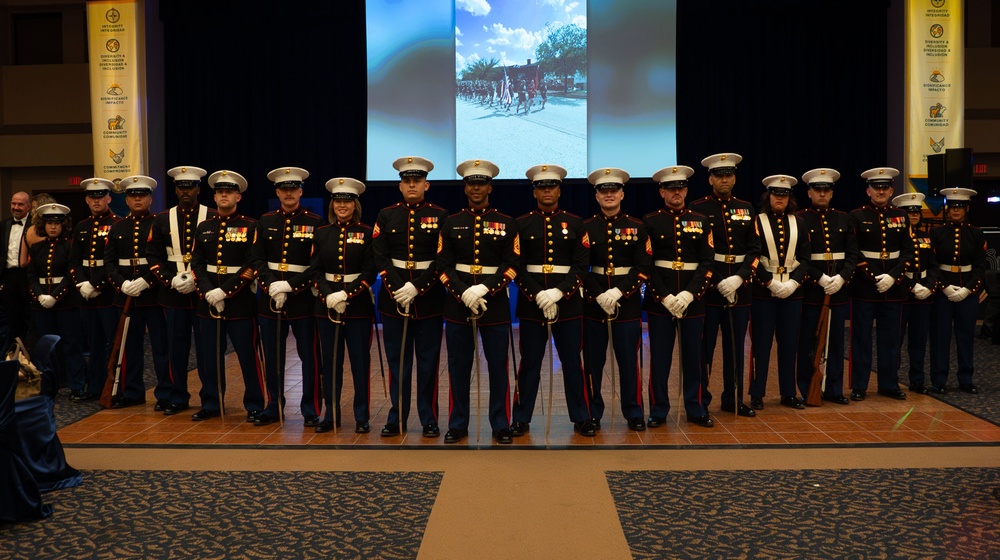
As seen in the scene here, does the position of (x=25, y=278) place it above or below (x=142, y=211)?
below

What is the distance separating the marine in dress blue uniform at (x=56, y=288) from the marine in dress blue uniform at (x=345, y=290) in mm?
2404

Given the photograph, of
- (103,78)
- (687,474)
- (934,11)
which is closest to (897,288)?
(687,474)

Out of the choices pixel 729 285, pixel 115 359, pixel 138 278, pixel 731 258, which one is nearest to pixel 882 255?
pixel 731 258

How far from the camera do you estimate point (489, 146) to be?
12.0m

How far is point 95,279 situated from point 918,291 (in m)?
5.93

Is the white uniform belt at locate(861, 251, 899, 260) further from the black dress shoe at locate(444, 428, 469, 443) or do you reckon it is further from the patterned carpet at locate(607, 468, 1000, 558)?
the black dress shoe at locate(444, 428, 469, 443)

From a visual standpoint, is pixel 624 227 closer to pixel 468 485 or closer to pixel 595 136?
pixel 468 485

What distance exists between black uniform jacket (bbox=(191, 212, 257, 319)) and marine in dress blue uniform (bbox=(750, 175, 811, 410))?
3.32m

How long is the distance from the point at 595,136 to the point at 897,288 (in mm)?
6294

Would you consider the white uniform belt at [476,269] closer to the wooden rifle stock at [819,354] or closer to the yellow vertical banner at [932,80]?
the wooden rifle stock at [819,354]

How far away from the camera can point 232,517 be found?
366cm

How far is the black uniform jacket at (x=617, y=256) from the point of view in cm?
506

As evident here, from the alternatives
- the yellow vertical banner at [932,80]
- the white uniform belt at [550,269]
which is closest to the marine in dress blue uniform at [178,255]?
the white uniform belt at [550,269]

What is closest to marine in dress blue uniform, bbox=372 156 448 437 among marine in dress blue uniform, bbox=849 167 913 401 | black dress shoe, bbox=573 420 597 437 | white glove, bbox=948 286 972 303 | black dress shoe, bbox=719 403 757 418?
black dress shoe, bbox=573 420 597 437
